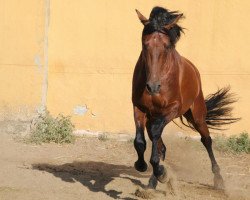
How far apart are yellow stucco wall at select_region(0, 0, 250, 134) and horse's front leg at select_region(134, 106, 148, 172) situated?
146 inches

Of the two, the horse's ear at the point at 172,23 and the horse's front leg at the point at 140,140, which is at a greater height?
the horse's ear at the point at 172,23

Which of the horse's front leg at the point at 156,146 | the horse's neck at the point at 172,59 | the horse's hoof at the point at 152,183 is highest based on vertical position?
the horse's neck at the point at 172,59

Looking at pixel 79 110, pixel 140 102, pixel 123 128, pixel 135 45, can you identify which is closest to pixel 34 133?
pixel 79 110

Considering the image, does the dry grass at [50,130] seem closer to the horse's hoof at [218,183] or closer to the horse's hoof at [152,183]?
the horse's hoof at [218,183]

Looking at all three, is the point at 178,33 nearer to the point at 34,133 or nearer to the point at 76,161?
the point at 76,161

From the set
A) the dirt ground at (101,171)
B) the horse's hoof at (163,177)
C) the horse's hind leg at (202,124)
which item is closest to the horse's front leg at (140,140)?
the horse's hoof at (163,177)

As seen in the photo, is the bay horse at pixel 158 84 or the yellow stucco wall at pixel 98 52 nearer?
the bay horse at pixel 158 84

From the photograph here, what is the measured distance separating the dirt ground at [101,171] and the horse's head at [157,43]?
1488 mm

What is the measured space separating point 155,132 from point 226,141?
3840 mm

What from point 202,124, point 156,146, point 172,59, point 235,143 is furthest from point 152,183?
point 235,143

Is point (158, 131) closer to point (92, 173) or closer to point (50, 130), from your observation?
point (92, 173)

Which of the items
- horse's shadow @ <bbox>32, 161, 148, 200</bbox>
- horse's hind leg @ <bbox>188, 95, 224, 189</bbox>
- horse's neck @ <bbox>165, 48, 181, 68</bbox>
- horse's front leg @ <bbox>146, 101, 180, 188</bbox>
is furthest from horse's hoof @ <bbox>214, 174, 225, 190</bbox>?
horse's neck @ <bbox>165, 48, 181, 68</bbox>

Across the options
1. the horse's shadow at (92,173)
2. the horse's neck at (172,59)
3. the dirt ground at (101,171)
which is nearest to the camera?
the horse's neck at (172,59)

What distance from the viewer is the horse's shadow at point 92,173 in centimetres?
642
